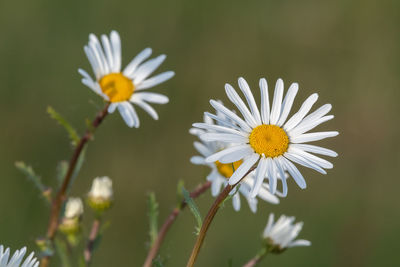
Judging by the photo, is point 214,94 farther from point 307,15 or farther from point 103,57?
point 103,57

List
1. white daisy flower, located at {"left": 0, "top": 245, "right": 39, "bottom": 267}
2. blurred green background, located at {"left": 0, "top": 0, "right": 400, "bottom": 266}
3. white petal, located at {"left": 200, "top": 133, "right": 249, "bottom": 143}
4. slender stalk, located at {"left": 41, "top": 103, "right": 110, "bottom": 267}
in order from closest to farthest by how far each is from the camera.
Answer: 1. white daisy flower, located at {"left": 0, "top": 245, "right": 39, "bottom": 267}
2. white petal, located at {"left": 200, "top": 133, "right": 249, "bottom": 143}
3. slender stalk, located at {"left": 41, "top": 103, "right": 110, "bottom": 267}
4. blurred green background, located at {"left": 0, "top": 0, "right": 400, "bottom": 266}

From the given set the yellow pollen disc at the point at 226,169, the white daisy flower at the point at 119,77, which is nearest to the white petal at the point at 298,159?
the yellow pollen disc at the point at 226,169

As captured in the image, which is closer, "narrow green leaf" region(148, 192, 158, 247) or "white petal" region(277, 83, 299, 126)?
"white petal" region(277, 83, 299, 126)

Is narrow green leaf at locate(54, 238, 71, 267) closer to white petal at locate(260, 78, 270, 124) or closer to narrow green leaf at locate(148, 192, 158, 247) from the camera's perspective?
narrow green leaf at locate(148, 192, 158, 247)

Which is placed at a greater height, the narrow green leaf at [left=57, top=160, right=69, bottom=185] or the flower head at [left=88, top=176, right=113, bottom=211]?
the narrow green leaf at [left=57, top=160, right=69, bottom=185]

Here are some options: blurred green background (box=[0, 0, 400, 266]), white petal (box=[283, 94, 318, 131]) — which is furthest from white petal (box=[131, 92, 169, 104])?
blurred green background (box=[0, 0, 400, 266])

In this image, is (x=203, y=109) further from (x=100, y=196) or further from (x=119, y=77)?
(x=100, y=196)
